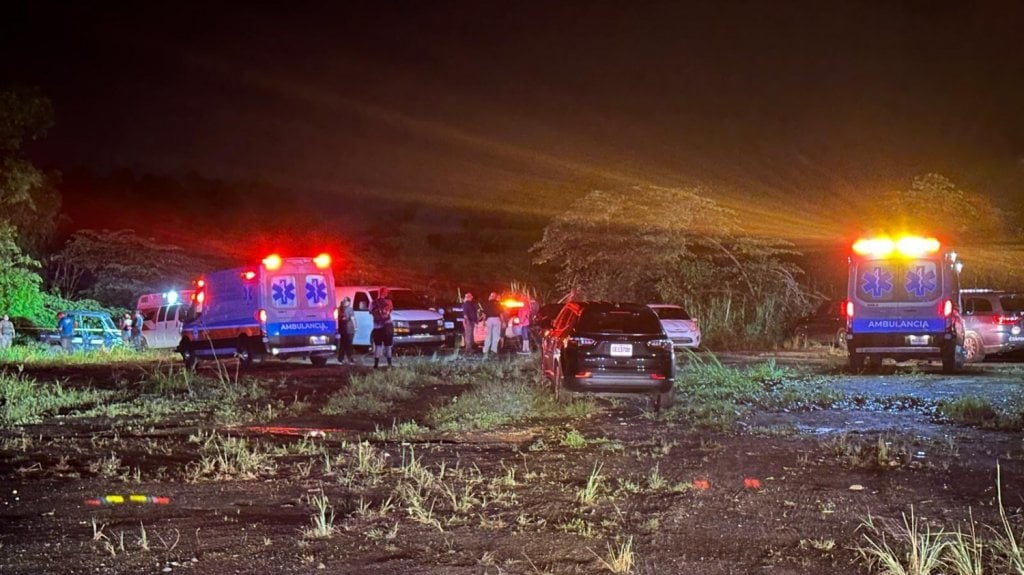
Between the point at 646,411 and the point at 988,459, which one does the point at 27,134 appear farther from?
the point at 988,459

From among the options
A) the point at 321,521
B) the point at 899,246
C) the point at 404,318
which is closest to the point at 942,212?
the point at 899,246

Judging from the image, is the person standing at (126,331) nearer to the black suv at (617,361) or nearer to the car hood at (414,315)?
the car hood at (414,315)

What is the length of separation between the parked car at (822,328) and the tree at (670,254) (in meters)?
1.58

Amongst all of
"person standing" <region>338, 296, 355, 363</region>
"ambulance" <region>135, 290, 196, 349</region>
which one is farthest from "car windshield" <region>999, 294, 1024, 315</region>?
"ambulance" <region>135, 290, 196, 349</region>

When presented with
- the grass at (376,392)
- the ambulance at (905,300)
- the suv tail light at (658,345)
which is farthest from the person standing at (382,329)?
the ambulance at (905,300)

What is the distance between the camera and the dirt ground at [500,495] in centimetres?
550

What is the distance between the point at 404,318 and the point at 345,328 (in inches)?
95.6

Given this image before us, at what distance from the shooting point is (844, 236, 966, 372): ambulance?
16719 millimetres

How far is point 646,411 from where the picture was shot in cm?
1246

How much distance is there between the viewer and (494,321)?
22.3 metres

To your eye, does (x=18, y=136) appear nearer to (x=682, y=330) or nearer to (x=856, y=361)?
(x=682, y=330)

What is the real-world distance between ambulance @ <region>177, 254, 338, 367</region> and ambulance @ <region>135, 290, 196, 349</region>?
6914mm

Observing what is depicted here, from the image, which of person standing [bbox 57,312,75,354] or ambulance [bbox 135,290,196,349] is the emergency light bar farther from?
person standing [bbox 57,312,75,354]

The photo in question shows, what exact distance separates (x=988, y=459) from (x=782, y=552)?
3913 millimetres
